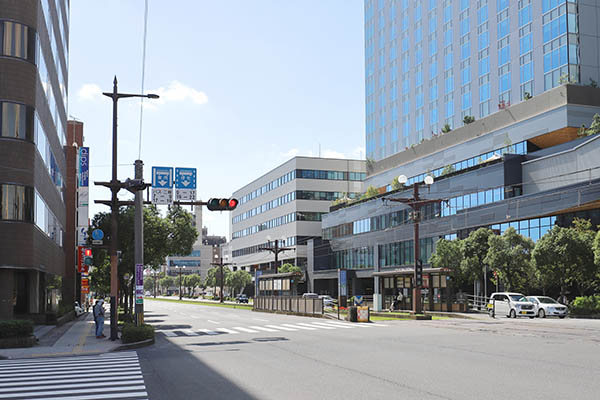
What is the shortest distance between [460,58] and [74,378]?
7448cm

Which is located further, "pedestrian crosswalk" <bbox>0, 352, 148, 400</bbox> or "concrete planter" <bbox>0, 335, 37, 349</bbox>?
"concrete planter" <bbox>0, 335, 37, 349</bbox>

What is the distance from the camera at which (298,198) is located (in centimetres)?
11600

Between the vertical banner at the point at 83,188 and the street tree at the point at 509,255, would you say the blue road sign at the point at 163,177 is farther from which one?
the vertical banner at the point at 83,188

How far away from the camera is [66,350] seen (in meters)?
23.3

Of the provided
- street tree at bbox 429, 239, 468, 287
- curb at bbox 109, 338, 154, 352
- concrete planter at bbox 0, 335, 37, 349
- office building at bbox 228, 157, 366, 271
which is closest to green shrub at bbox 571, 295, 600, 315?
street tree at bbox 429, 239, 468, 287

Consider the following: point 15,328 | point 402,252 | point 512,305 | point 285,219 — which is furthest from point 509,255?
point 285,219

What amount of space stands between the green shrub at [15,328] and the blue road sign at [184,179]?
7.82 meters

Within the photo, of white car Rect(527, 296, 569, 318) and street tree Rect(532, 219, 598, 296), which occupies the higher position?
street tree Rect(532, 219, 598, 296)

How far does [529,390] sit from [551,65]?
5952cm

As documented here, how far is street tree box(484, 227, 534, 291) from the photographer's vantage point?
48812 mm

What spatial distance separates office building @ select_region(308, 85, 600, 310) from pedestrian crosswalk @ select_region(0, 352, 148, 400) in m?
32.9

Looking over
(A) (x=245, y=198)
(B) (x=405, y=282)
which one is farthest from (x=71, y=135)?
(A) (x=245, y=198)

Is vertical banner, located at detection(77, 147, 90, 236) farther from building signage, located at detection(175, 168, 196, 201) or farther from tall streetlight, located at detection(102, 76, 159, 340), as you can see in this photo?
building signage, located at detection(175, 168, 196, 201)

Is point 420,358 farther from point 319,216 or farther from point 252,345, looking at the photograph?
point 319,216
